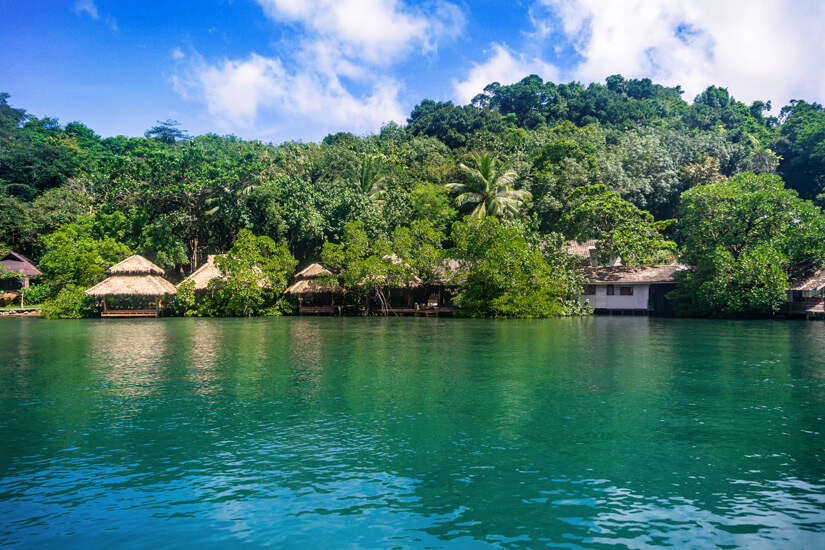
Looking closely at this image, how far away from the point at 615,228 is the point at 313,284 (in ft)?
57.4

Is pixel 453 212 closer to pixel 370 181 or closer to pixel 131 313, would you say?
pixel 370 181

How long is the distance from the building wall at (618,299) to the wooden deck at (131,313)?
80.3 ft

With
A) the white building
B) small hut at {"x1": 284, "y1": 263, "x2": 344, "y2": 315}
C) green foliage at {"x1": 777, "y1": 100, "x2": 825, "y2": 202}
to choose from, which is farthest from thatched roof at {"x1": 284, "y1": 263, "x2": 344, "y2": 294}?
green foliage at {"x1": 777, "y1": 100, "x2": 825, "y2": 202}

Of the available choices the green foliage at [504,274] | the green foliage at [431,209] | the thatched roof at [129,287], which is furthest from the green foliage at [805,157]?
the thatched roof at [129,287]

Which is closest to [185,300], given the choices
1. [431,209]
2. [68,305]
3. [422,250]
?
[68,305]

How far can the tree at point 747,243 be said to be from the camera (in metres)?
26.2

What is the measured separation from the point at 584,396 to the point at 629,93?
2415 inches

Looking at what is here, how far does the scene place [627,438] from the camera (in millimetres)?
7840

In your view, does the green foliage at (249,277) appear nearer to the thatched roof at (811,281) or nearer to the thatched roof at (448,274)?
the thatched roof at (448,274)

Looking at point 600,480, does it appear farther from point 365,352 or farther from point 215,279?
point 215,279

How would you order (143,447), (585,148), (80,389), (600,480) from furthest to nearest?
(585,148), (80,389), (143,447), (600,480)

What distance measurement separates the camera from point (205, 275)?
31.9 meters

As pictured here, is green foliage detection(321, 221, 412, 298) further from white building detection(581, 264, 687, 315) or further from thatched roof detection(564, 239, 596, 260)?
white building detection(581, 264, 687, 315)

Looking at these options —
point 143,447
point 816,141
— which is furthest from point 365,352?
point 816,141
